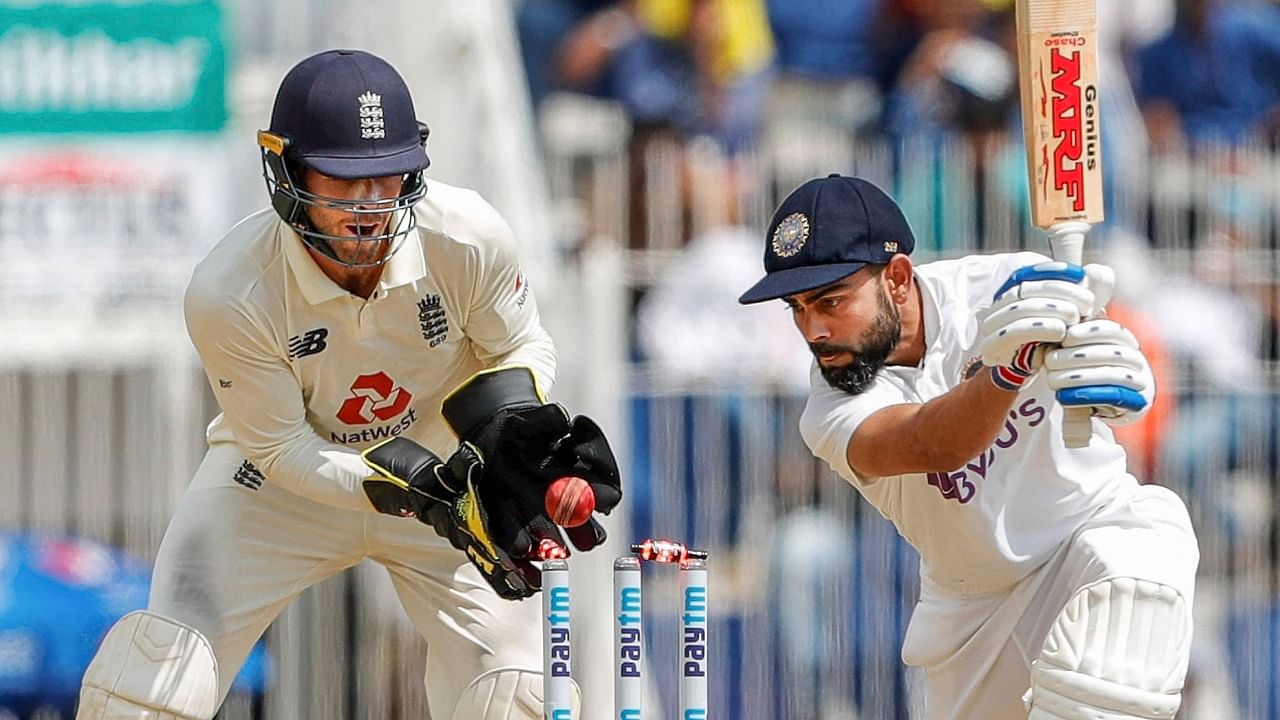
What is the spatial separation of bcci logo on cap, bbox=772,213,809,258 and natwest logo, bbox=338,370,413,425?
922 millimetres

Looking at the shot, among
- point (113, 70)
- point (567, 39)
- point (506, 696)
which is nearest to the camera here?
point (506, 696)

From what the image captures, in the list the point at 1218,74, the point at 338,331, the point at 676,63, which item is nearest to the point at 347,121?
the point at 338,331

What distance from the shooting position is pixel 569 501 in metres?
4.48

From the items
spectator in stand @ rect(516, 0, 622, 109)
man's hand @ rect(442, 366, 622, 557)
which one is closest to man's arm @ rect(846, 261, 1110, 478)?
man's hand @ rect(442, 366, 622, 557)

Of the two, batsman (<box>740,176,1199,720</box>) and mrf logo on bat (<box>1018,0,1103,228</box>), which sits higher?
mrf logo on bat (<box>1018,0,1103,228</box>)

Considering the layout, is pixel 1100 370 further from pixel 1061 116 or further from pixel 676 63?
pixel 676 63

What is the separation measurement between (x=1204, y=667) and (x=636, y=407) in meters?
2.18

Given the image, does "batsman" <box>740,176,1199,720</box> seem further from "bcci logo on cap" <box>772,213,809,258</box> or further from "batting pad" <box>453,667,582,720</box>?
"batting pad" <box>453,667,582,720</box>

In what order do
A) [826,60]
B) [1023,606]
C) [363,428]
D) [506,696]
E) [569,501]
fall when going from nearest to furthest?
1. [569,501]
2. [1023,606]
3. [506,696]
4. [363,428]
5. [826,60]

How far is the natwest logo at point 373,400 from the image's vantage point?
486cm

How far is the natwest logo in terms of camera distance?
16.0 ft

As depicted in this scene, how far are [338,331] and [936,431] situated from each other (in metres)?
1.35

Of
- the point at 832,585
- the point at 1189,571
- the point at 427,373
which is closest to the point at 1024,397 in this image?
the point at 1189,571

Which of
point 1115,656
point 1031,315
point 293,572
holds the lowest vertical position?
point 1115,656
